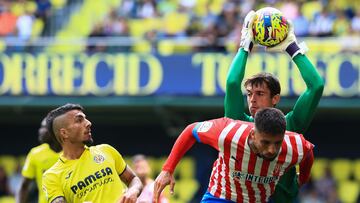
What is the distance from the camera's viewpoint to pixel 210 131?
766cm

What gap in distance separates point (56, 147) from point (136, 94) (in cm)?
775

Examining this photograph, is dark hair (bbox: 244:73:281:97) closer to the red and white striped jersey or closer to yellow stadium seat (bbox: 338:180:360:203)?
the red and white striped jersey

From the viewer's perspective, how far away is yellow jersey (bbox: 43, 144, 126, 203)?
853 cm

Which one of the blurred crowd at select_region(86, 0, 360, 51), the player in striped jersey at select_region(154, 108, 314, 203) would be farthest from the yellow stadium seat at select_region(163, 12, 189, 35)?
the player in striped jersey at select_region(154, 108, 314, 203)

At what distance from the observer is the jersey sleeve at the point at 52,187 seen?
8461 millimetres

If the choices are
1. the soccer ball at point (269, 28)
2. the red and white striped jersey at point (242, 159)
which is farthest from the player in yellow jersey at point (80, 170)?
the soccer ball at point (269, 28)

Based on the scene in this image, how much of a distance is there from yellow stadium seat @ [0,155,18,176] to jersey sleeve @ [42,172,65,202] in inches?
526

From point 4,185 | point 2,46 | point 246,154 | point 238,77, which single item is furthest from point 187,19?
point 246,154

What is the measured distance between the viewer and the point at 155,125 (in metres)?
22.3

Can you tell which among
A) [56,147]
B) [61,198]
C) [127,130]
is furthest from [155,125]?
[61,198]

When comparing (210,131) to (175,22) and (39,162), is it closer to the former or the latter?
(39,162)

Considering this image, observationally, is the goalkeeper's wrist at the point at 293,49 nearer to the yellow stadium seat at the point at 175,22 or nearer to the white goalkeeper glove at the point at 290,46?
the white goalkeeper glove at the point at 290,46

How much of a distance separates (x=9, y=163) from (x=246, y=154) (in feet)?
49.7

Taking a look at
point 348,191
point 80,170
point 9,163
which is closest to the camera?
point 80,170
